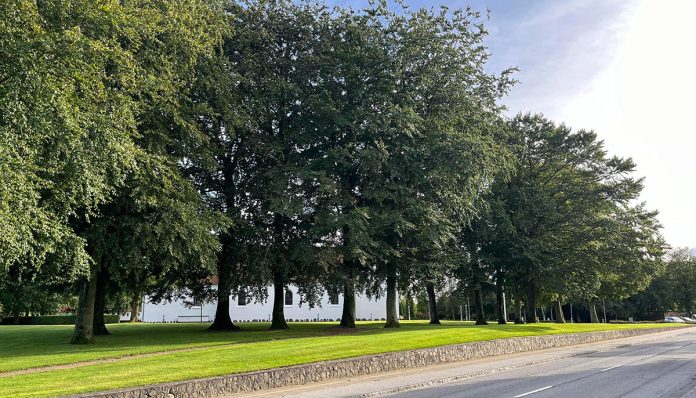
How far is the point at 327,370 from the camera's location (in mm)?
16531

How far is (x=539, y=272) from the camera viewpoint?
43.2 meters

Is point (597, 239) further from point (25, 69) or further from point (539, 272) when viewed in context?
point (25, 69)

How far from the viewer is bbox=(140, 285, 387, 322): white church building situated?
62094 millimetres

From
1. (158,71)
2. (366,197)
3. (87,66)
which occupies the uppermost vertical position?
(158,71)

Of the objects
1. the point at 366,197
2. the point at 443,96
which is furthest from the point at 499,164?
the point at 366,197

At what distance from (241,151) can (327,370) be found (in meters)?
17.3

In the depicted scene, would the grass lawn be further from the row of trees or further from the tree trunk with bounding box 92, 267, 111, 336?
the tree trunk with bounding box 92, 267, 111, 336

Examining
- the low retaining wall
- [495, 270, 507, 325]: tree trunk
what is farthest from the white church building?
the low retaining wall

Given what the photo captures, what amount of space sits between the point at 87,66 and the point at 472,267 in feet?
111

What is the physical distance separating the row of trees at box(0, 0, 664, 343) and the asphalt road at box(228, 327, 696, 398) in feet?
30.4

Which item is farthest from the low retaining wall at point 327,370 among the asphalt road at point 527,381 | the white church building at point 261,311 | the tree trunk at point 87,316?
the white church building at point 261,311

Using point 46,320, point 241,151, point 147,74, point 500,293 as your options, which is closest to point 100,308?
point 241,151

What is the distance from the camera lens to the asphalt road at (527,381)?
13.0 m

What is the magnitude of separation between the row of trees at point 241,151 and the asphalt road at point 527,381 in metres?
9.28
